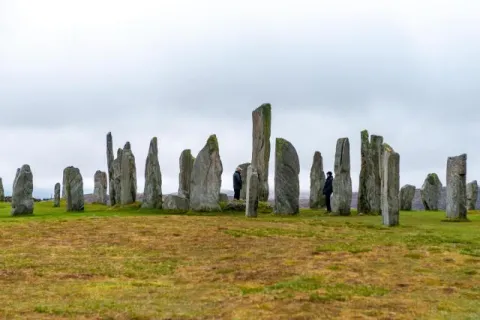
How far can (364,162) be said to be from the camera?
36.9 m

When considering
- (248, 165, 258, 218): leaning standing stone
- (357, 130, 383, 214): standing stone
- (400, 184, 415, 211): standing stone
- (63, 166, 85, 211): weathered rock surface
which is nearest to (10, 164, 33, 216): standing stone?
(63, 166, 85, 211): weathered rock surface

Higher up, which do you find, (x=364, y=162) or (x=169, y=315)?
(x=364, y=162)

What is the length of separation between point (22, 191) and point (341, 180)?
18162 millimetres

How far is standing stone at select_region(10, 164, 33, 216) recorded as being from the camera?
35.6m

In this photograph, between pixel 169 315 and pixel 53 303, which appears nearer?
pixel 169 315

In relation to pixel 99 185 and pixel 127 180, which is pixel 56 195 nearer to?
pixel 99 185

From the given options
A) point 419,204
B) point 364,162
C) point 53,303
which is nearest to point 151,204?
point 364,162

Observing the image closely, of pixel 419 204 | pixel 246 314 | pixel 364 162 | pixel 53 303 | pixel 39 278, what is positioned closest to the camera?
pixel 246 314

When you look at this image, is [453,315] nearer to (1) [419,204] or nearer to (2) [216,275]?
(2) [216,275]

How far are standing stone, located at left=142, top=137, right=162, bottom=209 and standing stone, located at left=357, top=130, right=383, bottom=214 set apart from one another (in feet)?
40.4

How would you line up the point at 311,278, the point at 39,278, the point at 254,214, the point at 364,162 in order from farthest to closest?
the point at 364,162
the point at 254,214
the point at 39,278
the point at 311,278

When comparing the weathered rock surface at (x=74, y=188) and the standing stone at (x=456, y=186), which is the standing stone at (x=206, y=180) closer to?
the weathered rock surface at (x=74, y=188)

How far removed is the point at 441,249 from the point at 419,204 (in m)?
54.4

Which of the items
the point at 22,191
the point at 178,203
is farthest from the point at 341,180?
the point at 22,191
